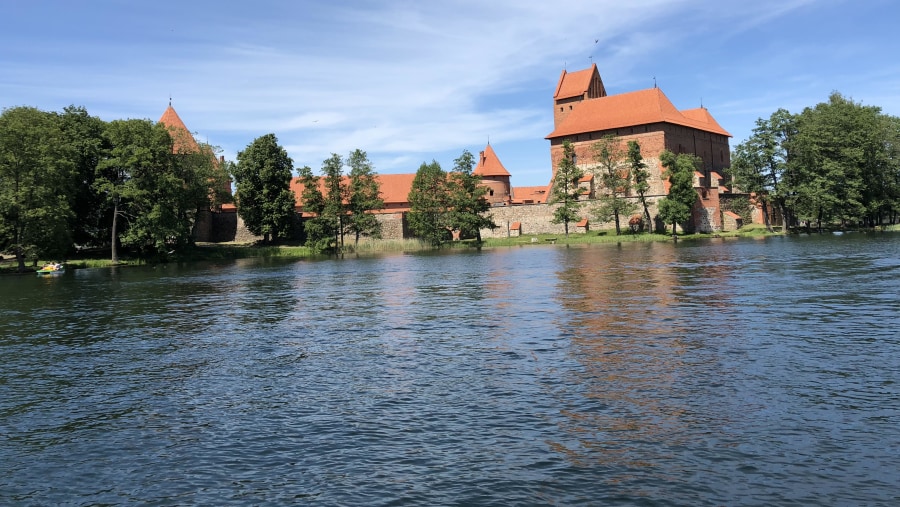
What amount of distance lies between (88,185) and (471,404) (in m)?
66.3

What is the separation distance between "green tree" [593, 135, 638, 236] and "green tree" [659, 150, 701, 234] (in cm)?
488

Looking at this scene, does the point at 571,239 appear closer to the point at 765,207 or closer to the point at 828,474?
the point at 765,207

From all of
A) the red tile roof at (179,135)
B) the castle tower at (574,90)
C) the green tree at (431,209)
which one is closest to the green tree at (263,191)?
the red tile roof at (179,135)

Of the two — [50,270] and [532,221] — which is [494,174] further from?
[50,270]

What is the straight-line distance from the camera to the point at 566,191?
88125mm

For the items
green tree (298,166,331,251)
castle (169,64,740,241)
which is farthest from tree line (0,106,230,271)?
castle (169,64,740,241)

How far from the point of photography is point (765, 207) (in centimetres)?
8725

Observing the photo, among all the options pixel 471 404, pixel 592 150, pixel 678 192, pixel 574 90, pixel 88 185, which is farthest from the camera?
pixel 574 90

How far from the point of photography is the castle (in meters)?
92.1

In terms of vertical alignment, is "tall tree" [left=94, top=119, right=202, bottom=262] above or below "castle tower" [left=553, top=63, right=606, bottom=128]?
below

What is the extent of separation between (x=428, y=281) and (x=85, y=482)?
2864cm

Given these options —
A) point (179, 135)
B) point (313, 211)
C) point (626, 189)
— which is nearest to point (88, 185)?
point (179, 135)

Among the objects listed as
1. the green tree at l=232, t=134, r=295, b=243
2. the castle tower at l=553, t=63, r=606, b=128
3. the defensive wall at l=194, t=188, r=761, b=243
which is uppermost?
the castle tower at l=553, t=63, r=606, b=128

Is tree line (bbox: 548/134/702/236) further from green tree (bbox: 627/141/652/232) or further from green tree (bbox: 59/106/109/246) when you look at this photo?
green tree (bbox: 59/106/109/246)
